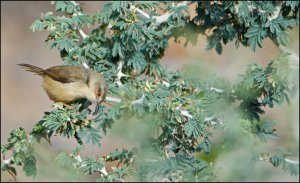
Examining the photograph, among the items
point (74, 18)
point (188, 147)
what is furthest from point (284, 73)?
point (74, 18)

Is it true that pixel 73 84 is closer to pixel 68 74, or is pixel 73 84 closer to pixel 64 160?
pixel 68 74

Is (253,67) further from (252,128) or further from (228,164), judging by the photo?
(228,164)

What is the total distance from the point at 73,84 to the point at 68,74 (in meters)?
0.07

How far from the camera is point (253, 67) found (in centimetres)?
362

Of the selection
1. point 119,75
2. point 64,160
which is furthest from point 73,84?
point 64,160

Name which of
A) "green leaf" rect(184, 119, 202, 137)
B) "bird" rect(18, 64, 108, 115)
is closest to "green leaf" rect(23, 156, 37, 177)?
"bird" rect(18, 64, 108, 115)

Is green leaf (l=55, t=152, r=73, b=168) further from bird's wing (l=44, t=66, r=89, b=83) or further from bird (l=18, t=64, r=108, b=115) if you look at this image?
bird's wing (l=44, t=66, r=89, b=83)

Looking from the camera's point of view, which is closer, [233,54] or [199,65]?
[199,65]

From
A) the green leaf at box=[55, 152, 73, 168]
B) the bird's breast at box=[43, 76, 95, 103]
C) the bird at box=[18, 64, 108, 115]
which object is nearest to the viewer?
the green leaf at box=[55, 152, 73, 168]

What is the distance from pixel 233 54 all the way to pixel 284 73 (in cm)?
65

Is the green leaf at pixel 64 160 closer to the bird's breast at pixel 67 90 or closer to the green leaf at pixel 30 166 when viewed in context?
the green leaf at pixel 30 166

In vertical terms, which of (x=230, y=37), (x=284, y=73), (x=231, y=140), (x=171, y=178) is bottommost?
(x=171, y=178)

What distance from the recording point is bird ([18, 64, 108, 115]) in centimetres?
357

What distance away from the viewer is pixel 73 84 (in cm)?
393
